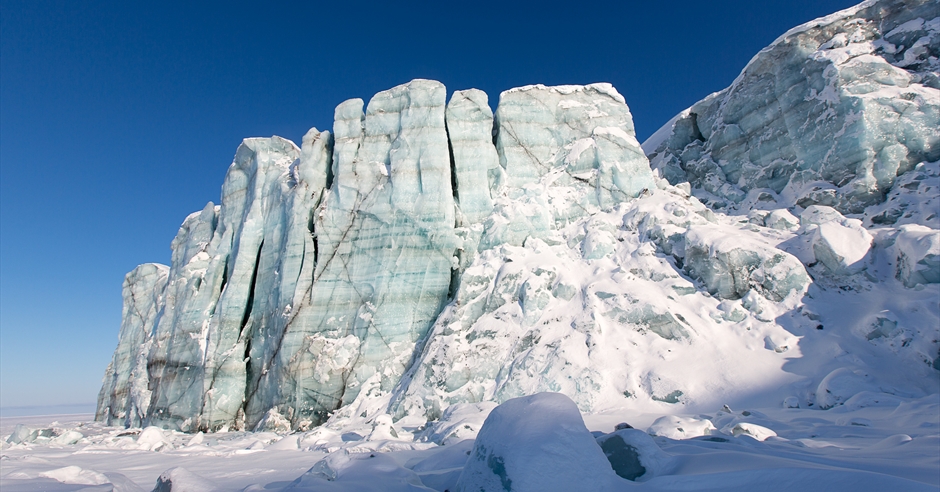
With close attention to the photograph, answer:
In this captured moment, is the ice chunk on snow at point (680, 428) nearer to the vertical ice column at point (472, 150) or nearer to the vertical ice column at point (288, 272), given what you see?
the vertical ice column at point (472, 150)

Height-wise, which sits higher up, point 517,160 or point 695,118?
point 695,118

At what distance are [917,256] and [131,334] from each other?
40.3 m

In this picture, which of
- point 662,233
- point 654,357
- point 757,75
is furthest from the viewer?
point 757,75

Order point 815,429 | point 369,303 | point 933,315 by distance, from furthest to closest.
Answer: point 369,303 < point 933,315 < point 815,429

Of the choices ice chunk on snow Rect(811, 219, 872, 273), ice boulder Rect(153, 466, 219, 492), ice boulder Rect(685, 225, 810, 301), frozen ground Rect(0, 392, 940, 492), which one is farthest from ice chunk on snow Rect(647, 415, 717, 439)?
ice chunk on snow Rect(811, 219, 872, 273)

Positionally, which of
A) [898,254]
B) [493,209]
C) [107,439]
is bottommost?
[107,439]

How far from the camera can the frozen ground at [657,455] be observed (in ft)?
13.8

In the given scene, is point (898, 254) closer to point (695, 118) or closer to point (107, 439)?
point (695, 118)

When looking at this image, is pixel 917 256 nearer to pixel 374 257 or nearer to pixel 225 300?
pixel 374 257

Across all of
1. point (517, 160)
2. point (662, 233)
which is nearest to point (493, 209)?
point (517, 160)

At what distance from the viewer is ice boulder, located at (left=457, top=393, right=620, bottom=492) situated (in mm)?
4070

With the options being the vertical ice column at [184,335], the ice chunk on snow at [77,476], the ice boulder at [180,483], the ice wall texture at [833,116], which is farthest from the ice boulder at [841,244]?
the vertical ice column at [184,335]

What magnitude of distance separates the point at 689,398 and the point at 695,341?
7.65 ft

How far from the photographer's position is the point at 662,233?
699 inches
